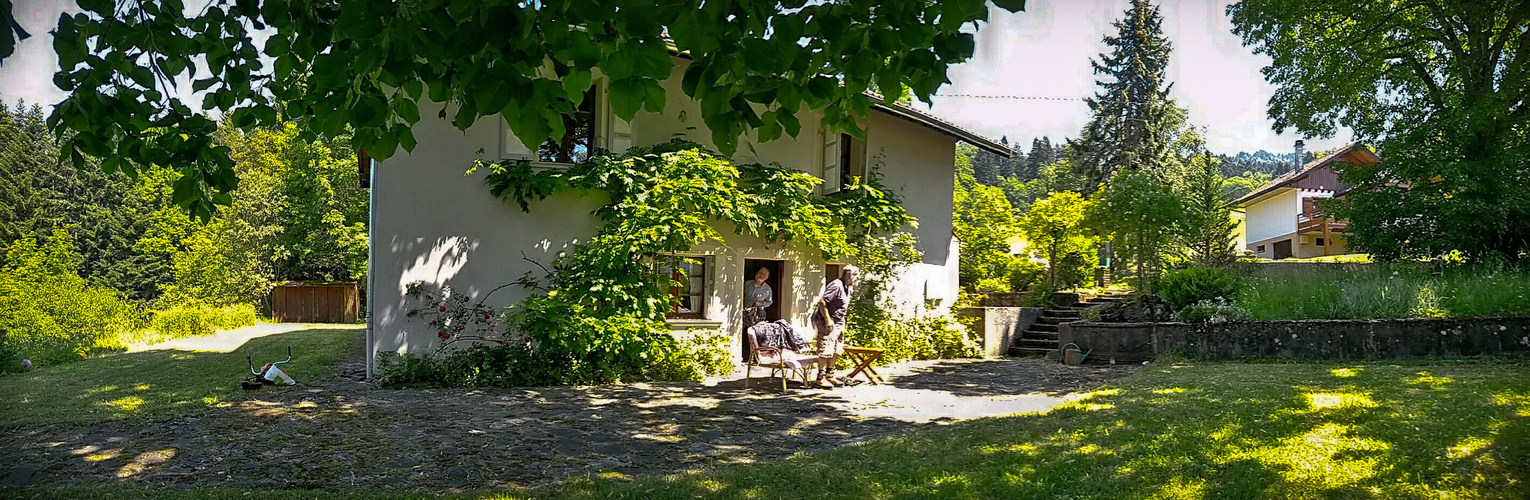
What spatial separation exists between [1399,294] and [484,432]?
37.8ft

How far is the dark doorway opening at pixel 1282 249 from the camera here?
39.9m

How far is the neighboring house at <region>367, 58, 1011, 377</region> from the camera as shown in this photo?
36.0ft

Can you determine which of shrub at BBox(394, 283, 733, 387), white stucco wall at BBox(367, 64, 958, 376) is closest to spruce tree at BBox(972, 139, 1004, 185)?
white stucco wall at BBox(367, 64, 958, 376)

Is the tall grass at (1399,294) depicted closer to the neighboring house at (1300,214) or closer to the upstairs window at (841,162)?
the upstairs window at (841,162)

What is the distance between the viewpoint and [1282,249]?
40688mm

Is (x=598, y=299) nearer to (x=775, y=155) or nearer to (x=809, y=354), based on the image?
(x=809, y=354)

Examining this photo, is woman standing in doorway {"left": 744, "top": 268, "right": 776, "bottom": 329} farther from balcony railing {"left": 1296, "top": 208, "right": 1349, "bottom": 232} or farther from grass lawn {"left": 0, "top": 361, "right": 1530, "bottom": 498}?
balcony railing {"left": 1296, "top": 208, "right": 1349, "bottom": 232}

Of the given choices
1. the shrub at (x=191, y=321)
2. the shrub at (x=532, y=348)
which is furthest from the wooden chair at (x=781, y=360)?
the shrub at (x=191, y=321)

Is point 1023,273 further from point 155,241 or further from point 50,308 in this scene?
point 155,241

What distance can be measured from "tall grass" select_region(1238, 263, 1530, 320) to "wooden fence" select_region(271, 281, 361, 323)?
29646mm

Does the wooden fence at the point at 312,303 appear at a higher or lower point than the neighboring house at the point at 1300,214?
lower

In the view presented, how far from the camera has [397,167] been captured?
10961 mm

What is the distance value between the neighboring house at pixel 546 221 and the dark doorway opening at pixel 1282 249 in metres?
32.9

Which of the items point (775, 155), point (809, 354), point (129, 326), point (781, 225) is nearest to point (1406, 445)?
point (809, 354)
